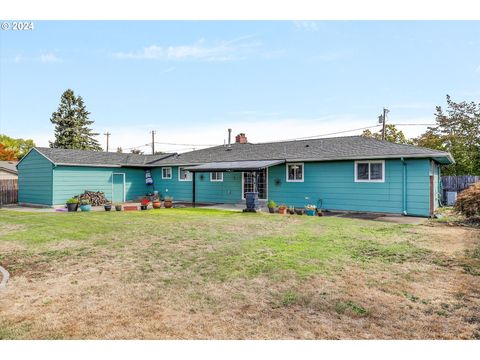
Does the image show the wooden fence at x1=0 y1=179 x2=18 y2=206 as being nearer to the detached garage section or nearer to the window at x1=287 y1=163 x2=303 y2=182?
the detached garage section

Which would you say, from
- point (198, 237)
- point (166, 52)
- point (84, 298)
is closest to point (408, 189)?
point (198, 237)

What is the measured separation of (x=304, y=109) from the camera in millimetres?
24531

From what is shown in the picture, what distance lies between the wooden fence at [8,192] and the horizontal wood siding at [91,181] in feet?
19.5

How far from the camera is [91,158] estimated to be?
73.3 ft

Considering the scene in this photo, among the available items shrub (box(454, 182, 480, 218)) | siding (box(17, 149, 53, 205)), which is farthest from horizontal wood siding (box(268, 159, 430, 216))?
siding (box(17, 149, 53, 205))


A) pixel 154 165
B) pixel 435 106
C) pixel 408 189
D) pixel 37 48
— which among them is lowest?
pixel 408 189

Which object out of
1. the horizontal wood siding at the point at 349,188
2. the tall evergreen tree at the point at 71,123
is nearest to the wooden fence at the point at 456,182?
the horizontal wood siding at the point at 349,188

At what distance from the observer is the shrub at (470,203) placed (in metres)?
12.2

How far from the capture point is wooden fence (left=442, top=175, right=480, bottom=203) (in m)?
21.2

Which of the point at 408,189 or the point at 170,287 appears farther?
the point at 408,189

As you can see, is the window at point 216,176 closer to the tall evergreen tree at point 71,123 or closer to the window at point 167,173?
the window at point 167,173
